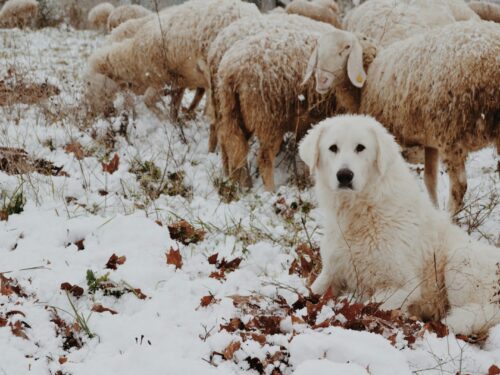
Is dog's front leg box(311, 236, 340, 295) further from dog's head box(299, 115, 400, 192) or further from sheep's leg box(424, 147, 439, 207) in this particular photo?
sheep's leg box(424, 147, 439, 207)

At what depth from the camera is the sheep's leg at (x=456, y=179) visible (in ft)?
15.9

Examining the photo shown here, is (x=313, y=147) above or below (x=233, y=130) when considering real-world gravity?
above

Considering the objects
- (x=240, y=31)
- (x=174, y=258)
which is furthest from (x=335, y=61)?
(x=174, y=258)

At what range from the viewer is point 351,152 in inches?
133

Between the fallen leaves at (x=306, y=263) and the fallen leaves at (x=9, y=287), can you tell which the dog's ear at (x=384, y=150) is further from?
the fallen leaves at (x=9, y=287)

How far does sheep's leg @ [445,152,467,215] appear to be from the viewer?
483 cm

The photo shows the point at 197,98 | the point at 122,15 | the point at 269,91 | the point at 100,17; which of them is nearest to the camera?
the point at 269,91

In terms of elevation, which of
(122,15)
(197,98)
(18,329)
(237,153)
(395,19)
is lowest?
(197,98)

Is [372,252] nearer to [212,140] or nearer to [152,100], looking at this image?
[212,140]

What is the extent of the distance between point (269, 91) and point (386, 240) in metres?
2.58

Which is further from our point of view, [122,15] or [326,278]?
[122,15]

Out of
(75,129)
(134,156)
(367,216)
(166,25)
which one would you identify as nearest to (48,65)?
(166,25)

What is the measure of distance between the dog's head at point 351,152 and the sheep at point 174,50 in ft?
13.4

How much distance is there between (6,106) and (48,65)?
4078 millimetres
